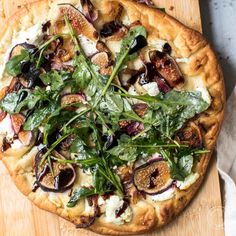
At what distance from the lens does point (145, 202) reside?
3.79m

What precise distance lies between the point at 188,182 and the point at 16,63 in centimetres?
110

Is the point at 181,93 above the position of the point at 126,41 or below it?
below

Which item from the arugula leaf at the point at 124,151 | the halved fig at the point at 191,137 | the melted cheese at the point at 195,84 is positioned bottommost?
the halved fig at the point at 191,137

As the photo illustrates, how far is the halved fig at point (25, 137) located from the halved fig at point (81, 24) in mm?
601

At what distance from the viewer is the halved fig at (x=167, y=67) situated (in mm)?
3756

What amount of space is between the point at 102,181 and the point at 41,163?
34 centimetres

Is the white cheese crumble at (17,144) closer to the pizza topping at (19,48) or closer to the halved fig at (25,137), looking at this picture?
the halved fig at (25,137)

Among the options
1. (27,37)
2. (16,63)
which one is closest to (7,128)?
(16,63)

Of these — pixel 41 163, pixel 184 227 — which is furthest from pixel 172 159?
pixel 41 163

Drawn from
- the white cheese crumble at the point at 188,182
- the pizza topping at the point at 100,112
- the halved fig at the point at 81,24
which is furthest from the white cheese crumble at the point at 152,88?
the white cheese crumble at the point at 188,182

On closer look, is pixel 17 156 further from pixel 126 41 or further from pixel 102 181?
pixel 126 41

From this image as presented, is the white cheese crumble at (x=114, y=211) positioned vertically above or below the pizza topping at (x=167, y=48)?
below

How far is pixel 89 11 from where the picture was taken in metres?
3.78

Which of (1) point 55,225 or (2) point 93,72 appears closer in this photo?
(2) point 93,72
